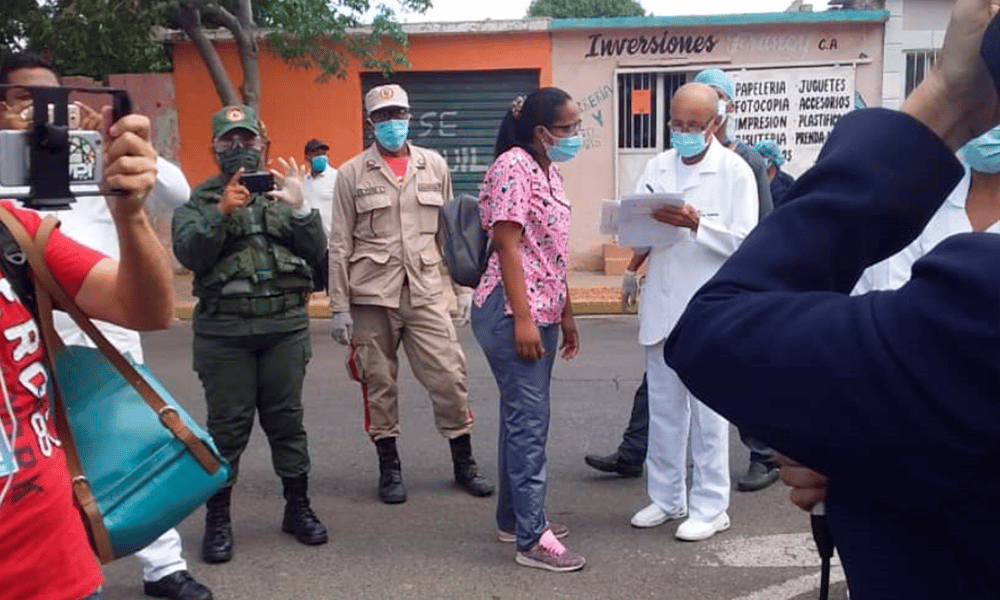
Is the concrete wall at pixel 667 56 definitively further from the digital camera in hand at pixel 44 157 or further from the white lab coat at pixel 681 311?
the digital camera in hand at pixel 44 157

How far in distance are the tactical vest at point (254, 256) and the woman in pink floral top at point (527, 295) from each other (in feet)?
2.71

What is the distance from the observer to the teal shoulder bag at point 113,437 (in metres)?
2.33

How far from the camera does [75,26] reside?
12820 millimetres

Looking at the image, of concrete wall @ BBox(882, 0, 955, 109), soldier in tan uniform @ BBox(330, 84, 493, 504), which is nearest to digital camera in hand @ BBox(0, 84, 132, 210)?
soldier in tan uniform @ BBox(330, 84, 493, 504)

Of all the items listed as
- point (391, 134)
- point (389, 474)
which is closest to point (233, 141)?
point (391, 134)

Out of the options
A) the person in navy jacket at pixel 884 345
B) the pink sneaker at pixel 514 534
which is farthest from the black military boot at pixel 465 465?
the person in navy jacket at pixel 884 345

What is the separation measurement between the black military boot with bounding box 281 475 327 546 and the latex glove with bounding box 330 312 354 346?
824mm

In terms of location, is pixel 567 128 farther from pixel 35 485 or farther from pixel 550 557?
pixel 35 485

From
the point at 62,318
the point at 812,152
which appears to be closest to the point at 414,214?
the point at 62,318

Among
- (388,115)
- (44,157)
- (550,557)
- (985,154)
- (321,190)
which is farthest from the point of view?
(321,190)

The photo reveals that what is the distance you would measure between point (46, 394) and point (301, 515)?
2826mm

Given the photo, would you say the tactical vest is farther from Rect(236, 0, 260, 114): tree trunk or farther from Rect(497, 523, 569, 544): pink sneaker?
Rect(236, 0, 260, 114): tree trunk

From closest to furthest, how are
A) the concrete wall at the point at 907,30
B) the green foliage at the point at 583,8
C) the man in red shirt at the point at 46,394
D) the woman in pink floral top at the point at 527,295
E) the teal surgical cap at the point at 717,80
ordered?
1. the man in red shirt at the point at 46,394
2. the woman in pink floral top at the point at 527,295
3. the teal surgical cap at the point at 717,80
4. the concrete wall at the point at 907,30
5. the green foliage at the point at 583,8

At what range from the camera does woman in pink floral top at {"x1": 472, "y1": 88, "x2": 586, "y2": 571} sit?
4.50 metres
